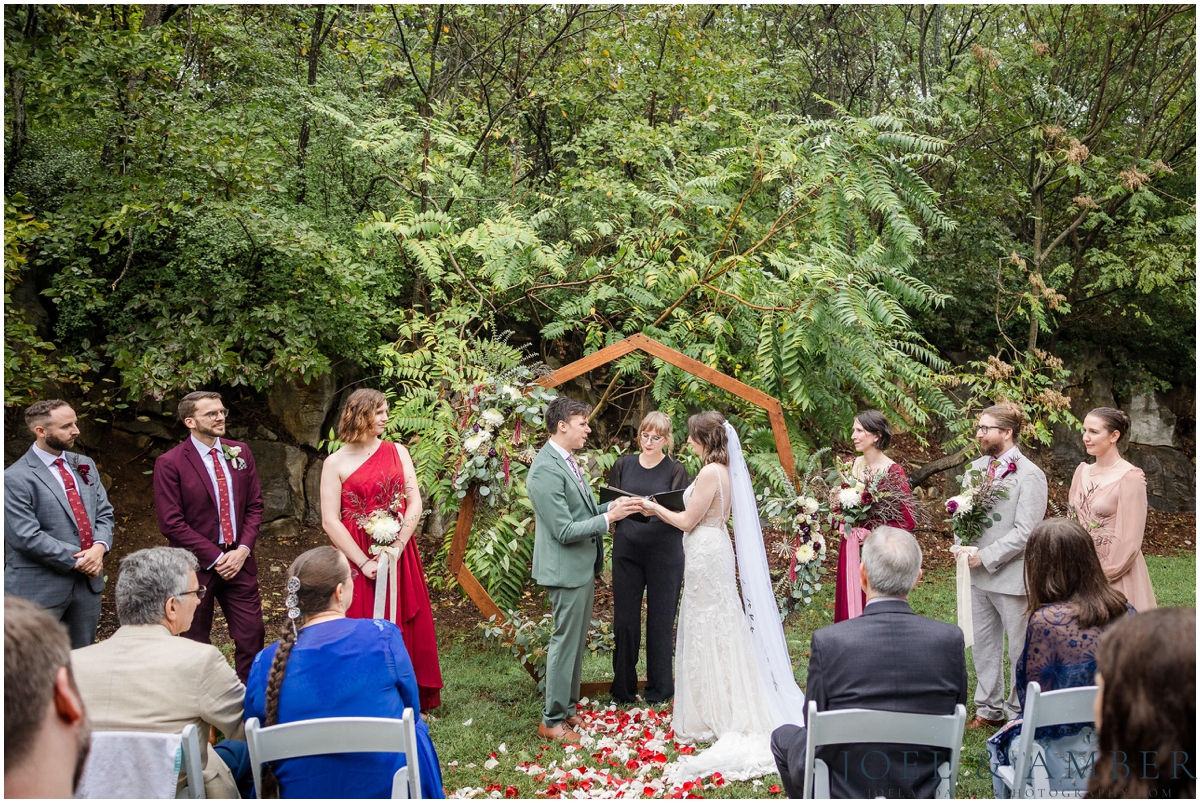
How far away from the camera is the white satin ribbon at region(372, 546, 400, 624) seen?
4.91 m

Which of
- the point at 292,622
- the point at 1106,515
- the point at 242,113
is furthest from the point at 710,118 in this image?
the point at 292,622

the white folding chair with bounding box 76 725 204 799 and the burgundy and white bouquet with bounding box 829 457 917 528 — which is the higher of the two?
the burgundy and white bouquet with bounding box 829 457 917 528

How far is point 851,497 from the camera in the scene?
15.8 ft

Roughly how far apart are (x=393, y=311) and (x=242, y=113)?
258 cm

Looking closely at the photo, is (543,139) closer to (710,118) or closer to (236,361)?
(710,118)

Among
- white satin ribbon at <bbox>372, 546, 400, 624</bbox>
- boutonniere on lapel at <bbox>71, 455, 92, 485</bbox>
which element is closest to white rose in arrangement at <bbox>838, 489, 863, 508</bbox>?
white satin ribbon at <bbox>372, 546, 400, 624</bbox>

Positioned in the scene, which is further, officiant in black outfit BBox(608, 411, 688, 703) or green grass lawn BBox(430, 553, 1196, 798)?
officiant in black outfit BBox(608, 411, 688, 703)

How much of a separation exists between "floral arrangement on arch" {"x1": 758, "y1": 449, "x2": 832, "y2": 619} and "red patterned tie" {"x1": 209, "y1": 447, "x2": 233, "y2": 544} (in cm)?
334

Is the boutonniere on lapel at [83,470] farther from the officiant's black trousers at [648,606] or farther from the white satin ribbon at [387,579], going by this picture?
the officiant's black trousers at [648,606]

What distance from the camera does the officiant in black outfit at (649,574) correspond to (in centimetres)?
542

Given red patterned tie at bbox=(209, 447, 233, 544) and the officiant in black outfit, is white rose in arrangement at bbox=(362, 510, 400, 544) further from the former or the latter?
the officiant in black outfit

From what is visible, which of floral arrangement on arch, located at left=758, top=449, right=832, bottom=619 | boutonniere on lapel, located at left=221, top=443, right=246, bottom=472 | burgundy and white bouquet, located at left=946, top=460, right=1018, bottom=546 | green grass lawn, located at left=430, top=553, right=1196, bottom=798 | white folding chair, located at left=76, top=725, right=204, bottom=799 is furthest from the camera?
boutonniere on lapel, located at left=221, top=443, right=246, bottom=472

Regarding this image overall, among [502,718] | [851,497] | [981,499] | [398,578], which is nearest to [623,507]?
[851,497]

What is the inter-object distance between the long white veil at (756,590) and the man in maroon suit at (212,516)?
3.02 meters
